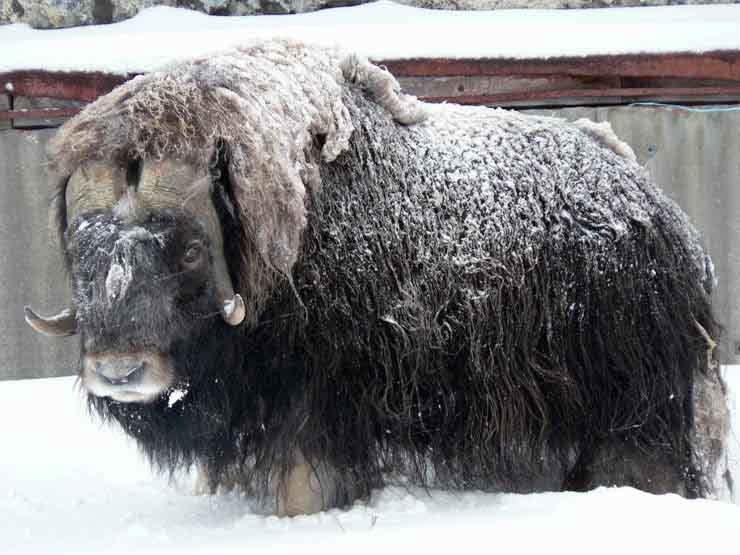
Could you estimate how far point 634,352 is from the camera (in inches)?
112

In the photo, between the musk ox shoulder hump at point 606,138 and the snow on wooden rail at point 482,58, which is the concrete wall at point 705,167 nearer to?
the snow on wooden rail at point 482,58

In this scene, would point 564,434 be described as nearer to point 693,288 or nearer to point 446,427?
point 446,427

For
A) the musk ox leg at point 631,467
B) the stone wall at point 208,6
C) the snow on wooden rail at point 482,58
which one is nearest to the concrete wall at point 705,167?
the snow on wooden rail at point 482,58

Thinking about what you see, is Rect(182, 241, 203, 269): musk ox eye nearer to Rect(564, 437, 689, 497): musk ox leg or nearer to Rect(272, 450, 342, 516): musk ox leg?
Rect(272, 450, 342, 516): musk ox leg

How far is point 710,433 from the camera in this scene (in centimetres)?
300

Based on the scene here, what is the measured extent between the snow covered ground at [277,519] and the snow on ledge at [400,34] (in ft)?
7.25

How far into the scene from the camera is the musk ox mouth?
2.34 meters

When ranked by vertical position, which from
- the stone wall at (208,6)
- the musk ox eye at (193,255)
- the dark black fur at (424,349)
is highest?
the stone wall at (208,6)

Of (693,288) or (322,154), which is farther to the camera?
(693,288)

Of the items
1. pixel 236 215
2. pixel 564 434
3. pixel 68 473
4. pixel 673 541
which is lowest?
pixel 68 473

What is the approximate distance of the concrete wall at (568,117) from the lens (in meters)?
5.12

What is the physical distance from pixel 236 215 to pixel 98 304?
0.39 metres

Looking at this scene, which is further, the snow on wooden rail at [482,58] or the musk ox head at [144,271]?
the snow on wooden rail at [482,58]

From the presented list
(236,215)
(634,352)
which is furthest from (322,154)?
(634,352)
